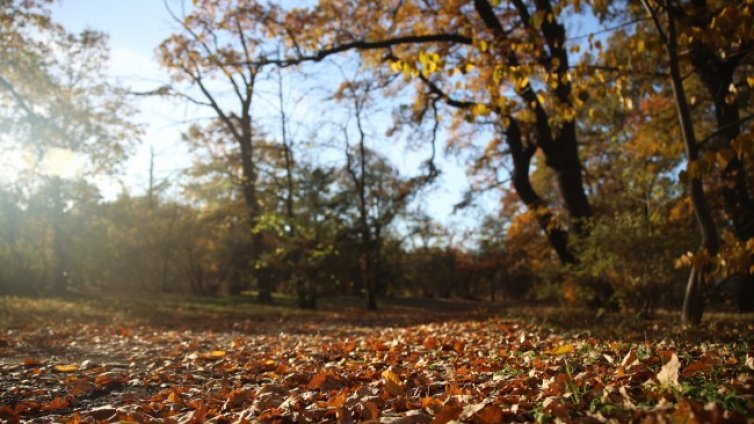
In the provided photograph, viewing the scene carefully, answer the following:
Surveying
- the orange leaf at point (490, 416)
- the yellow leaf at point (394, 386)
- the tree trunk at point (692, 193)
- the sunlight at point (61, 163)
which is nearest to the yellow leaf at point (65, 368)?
the yellow leaf at point (394, 386)

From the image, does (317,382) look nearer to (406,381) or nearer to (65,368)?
(406,381)

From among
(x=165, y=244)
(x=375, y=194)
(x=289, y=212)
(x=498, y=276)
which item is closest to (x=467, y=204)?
(x=289, y=212)

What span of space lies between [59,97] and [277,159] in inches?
348

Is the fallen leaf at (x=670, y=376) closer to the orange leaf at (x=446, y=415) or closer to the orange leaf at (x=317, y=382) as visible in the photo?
the orange leaf at (x=446, y=415)

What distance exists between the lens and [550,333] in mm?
6141

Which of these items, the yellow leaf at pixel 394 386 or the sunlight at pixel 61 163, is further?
the sunlight at pixel 61 163

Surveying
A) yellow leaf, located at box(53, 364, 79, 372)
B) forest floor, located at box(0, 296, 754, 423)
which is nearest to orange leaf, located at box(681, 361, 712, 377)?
forest floor, located at box(0, 296, 754, 423)

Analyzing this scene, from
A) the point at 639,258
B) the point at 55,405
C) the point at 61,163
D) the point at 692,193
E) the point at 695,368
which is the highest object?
the point at 61,163

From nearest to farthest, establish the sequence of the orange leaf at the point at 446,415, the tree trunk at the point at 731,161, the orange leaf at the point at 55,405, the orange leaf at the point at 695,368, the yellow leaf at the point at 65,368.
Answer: the orange leaf at the point at 446,415, the orange leaf at the point at 695,368, the orange leaf at the point at 55,405, the yellow leaf at the point at 65,368, the tree trunk at the point at 731,161

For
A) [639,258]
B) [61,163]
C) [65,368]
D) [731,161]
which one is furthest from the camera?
[61,163]

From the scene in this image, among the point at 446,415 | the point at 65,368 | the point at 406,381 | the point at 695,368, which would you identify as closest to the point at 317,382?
the point at 406,381

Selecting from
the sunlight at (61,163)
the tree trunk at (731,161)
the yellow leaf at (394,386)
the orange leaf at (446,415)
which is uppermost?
the sunlight at (61,163)

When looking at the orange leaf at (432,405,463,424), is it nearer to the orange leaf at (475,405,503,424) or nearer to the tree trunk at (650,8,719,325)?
the orange leaf at (475,405,503,424)

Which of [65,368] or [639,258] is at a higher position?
[639,258]
